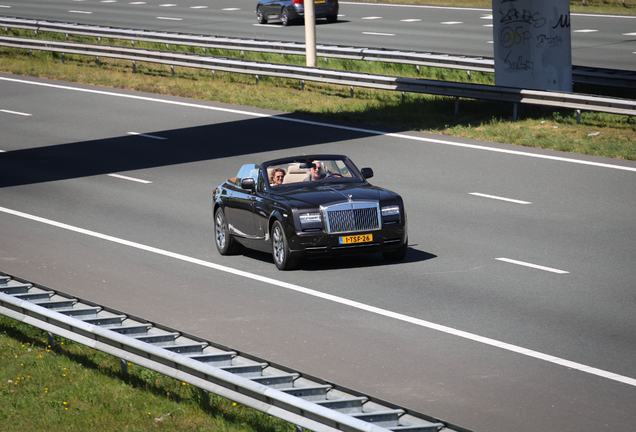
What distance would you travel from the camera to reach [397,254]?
1313 centimetres

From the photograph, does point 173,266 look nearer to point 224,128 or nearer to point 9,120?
point 224,128

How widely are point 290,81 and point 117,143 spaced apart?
9.15m

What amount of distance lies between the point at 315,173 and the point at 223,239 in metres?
1.77

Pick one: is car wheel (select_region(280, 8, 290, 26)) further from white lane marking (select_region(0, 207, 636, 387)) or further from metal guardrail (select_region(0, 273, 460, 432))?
metal guardrail (select_region(0, 273, 460, 432))

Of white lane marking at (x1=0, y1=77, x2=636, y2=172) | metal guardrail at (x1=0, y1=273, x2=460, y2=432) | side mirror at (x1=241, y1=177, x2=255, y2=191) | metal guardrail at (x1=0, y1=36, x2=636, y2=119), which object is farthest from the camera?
metal guardrail at (x1=0, y1=36, x2=636, y2=119)

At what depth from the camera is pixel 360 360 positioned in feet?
29.6

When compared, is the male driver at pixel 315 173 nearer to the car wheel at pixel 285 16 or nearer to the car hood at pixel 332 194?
the car hood at pixel 332 194

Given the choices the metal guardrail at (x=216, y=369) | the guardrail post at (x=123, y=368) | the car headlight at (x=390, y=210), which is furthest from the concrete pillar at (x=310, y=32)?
the guardrail post at (x=123, y=368)

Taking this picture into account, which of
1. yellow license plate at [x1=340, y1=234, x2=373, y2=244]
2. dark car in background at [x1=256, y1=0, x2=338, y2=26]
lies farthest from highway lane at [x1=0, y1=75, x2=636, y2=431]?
dark car in background at [x1=256, y1=0, x2=338, y2=26]

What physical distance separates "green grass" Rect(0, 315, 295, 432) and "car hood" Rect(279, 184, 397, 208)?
13.9ft

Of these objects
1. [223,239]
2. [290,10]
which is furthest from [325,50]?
[223,239]

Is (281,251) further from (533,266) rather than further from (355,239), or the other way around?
(533,266)

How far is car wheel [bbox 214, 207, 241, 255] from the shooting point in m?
14.3

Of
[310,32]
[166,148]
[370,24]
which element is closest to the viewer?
[166,148]
